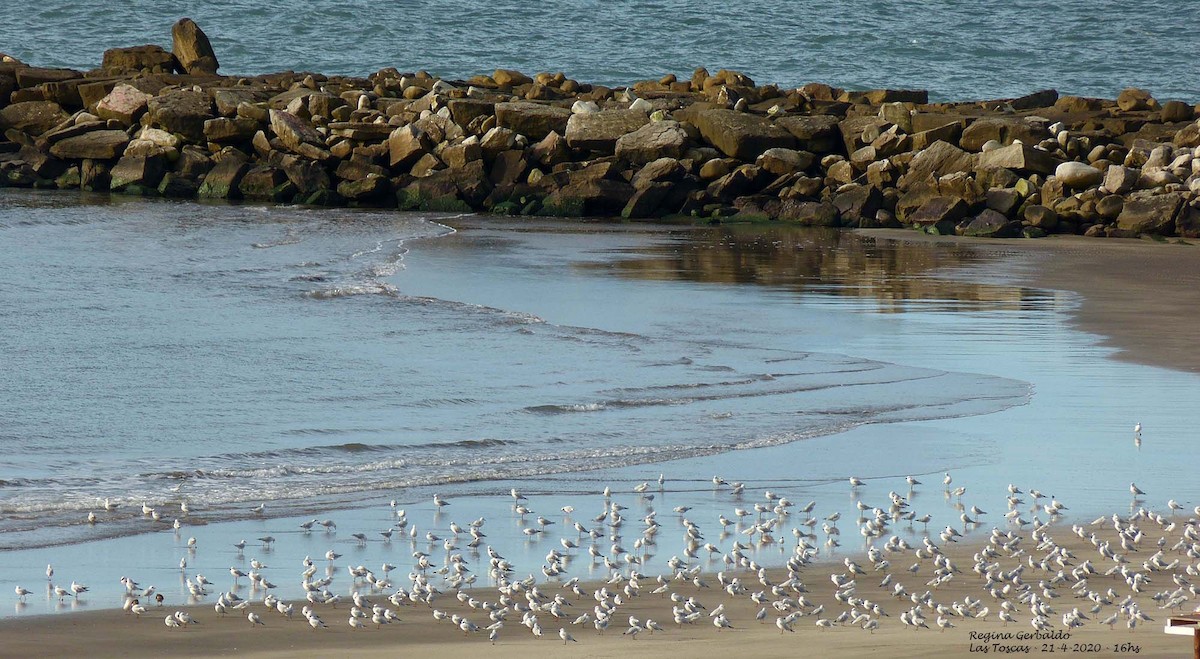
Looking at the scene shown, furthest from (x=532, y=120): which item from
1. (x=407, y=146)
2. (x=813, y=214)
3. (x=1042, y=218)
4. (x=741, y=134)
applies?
(x=1042, y=218)

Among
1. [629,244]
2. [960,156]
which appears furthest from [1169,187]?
[629,244]

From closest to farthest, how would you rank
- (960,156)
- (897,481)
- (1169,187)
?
1. (897,481)
2. (1169,187)
3. (960,156)

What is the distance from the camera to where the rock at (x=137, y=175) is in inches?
1134

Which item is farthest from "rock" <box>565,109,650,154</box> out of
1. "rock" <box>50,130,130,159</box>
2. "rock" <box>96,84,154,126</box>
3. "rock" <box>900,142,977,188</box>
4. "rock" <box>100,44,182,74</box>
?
"rock" <box>100,44,182,74</box>

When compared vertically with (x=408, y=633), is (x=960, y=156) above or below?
below

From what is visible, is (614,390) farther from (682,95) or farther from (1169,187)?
(682,95)

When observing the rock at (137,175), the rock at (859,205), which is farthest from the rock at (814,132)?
the rock at (137,175)

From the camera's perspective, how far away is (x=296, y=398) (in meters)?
11.2

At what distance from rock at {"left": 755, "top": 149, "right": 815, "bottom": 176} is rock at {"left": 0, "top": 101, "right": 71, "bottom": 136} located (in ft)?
46.7

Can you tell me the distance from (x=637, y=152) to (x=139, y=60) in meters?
13.3

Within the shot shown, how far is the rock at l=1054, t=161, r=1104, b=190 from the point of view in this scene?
24.2 m

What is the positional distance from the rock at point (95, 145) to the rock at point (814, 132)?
12.5m

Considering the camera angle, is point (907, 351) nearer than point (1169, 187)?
Yes

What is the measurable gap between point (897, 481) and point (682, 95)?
79.7 feet
